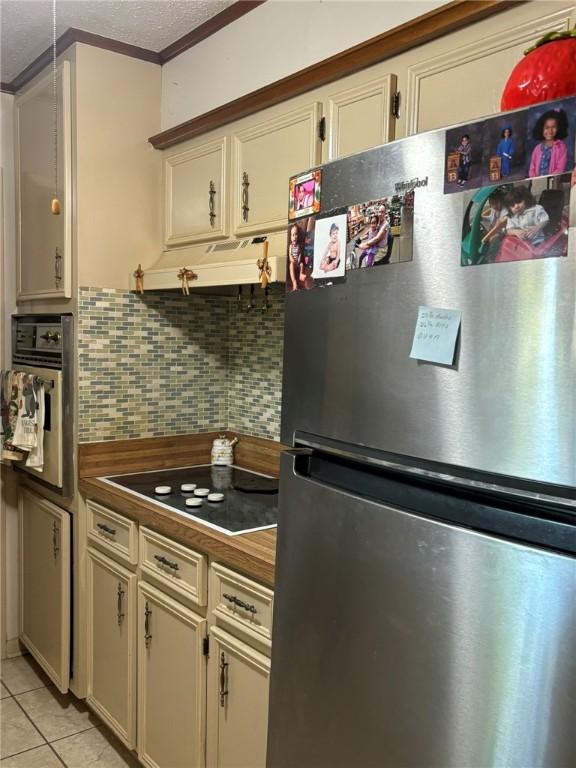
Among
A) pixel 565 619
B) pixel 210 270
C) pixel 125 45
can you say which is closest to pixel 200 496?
pixel 210 270

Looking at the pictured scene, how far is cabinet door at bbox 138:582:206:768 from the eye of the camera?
5.81 feet

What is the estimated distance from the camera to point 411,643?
835 millimetres

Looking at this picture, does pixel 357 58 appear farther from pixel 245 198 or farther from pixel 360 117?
pixel 245 198

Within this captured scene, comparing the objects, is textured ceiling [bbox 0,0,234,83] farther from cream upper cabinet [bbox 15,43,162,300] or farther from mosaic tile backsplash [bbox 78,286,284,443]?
mosaic tile backsplash [bbox 78,286,284,443]

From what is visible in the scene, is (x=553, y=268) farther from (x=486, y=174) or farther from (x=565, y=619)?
(x=565, y=619)

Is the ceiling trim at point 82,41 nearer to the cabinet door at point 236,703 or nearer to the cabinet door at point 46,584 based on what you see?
the cabinet door at point 46,584

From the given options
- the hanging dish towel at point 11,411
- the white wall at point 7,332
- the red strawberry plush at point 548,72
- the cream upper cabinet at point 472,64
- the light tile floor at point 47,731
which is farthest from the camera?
the white wall at point 7,332

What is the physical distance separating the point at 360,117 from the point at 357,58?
140 mm

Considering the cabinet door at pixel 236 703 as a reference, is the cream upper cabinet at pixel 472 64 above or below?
above

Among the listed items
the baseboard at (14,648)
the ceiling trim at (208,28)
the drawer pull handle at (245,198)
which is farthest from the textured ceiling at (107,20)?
the baseboard at (14,648)

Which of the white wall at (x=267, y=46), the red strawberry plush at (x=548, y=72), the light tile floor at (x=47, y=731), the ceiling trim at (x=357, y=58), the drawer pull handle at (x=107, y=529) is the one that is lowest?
the light tile floor at (x=47, y=731)

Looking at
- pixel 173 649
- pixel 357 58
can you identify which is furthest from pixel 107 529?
pixel 357 58

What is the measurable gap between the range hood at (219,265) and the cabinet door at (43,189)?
1.03ft

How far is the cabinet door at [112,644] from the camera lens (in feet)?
6.86
